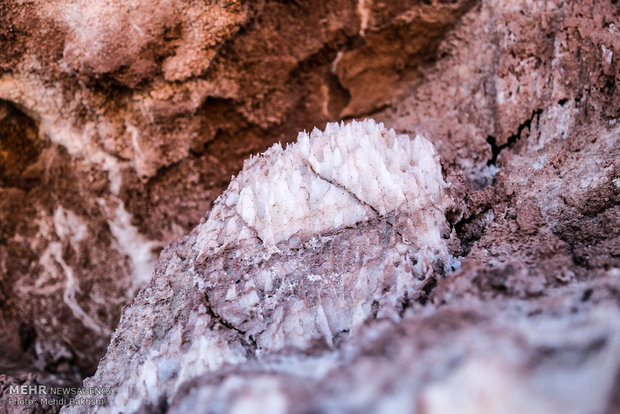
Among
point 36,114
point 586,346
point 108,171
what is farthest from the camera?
point 108,171

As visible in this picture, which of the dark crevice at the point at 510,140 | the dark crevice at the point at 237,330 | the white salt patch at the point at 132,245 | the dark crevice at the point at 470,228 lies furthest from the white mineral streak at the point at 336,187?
the white salt patch at the point at 132,245

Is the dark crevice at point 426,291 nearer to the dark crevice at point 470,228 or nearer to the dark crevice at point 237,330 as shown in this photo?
the dark crevice at point 470,228

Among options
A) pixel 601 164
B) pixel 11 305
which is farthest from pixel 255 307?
pixel 11 305

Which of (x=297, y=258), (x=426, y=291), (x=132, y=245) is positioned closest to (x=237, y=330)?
(x=297, y=258)

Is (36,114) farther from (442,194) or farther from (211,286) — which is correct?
(442,194)

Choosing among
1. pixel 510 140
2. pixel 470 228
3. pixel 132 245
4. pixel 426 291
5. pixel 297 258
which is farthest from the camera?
pixel 132 245

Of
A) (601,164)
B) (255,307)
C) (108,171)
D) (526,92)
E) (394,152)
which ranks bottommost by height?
(255,307)

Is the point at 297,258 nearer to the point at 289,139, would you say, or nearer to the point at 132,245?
the point at 289,139

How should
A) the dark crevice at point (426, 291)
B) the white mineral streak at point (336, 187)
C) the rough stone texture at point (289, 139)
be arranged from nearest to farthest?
the rough stone texture at point (289, 139), the dark crevice at point (426, 291), the white mineral streak at point (336, 187)

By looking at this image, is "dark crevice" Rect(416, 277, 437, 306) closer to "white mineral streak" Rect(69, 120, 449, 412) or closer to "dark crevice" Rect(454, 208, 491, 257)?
"white mineral streak" Rect(69, 120, 449, 412)
